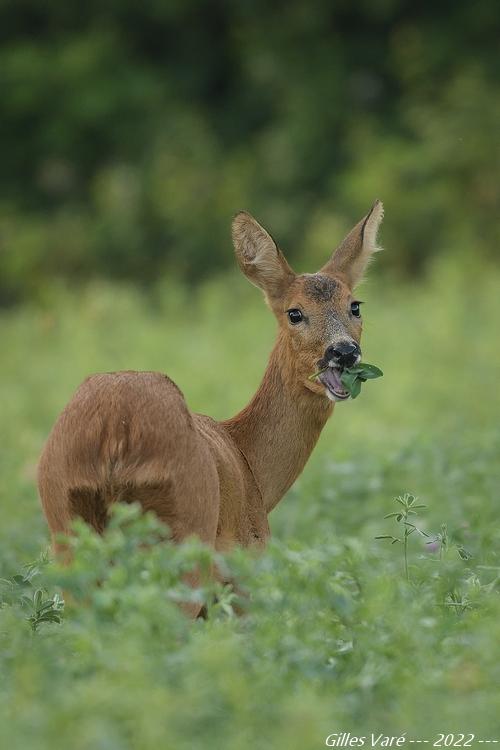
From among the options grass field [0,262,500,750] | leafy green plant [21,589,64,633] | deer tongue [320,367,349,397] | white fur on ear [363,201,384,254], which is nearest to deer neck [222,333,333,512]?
deer tongue [320,367,349,397]

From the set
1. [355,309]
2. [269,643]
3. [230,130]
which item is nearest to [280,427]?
[355,309]

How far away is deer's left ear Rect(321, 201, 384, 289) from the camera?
20.2 feet

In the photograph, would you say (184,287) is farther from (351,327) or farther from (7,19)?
(351,327)

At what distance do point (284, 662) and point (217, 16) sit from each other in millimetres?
16862

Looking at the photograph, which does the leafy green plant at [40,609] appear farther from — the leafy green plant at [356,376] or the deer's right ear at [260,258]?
the deer's right ear at [260,258]

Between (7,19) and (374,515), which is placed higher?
(7,19)

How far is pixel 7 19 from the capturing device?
65.2 ft

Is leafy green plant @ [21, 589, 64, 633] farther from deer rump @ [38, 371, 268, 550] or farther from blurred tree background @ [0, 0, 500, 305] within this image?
blurred tree background @ [0, 0, 500, 305]

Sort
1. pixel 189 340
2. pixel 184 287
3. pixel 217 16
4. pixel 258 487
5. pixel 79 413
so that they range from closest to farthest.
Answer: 1. pixel 79 413
2. pixel 258 487
3. pixel 189 340
4. pixel 184 287
5. pixel 217 16

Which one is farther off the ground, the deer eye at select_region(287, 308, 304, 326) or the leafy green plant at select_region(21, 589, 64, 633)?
the deer eye at select_region(287, 308, 304, 326)

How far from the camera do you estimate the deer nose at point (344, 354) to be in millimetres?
5371

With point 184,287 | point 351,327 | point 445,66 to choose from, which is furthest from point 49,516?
point 445,66

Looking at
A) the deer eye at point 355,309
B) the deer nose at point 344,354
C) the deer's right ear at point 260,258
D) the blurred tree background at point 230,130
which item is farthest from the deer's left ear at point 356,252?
the blurred tree background at point 230,130

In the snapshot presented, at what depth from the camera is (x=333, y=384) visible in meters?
5.37
